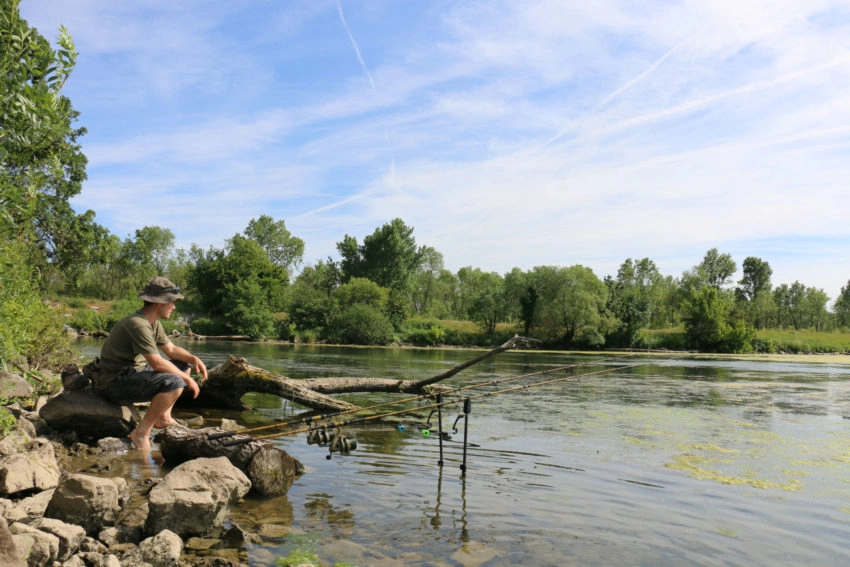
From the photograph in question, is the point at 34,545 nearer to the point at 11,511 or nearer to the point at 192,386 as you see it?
the point at 11,511

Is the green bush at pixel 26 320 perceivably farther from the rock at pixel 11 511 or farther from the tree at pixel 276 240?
the tree at pixel 276 240

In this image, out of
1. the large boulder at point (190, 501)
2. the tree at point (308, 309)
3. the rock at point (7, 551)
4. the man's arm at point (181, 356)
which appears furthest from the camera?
the tree at point (308, 309)

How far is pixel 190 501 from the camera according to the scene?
16.5 feet

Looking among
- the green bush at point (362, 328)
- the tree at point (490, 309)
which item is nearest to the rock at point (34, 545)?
the green bush at point (362, 328)

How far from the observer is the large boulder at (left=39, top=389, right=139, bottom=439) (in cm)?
776

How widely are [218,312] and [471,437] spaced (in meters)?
62.1

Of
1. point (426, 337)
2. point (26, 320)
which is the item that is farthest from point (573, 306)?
point (26, 320)

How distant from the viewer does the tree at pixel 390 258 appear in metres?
83.6

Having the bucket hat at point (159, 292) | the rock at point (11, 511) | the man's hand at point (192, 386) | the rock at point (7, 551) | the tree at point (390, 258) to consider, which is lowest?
the rock at point (11, 511)

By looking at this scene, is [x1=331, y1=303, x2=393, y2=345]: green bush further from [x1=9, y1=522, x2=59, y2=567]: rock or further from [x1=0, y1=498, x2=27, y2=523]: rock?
[x1=9, y1=522, x2=59, y2=567]: rock

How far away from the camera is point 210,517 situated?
5176 millimetres

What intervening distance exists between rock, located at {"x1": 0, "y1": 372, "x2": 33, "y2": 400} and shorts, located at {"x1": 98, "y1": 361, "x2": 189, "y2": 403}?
1131 mm

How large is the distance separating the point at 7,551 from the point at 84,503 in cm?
130

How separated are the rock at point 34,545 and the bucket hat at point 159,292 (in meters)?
3.50
